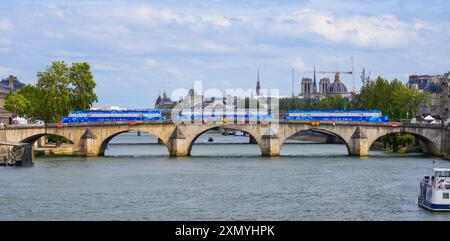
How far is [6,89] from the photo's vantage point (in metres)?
158

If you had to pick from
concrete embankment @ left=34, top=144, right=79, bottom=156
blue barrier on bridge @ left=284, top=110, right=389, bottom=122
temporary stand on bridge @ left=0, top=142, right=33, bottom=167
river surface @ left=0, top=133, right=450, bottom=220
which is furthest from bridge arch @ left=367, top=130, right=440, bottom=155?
temporary stand on bridge @ left=0, top=142, right=33, bottom=167

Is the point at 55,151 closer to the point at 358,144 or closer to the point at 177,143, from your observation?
the point at 177,143

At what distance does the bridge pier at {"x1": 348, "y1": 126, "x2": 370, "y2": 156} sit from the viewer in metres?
88.2

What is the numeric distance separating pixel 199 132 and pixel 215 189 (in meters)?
32.2

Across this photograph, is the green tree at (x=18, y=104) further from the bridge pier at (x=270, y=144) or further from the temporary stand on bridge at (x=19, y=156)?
the bridge pier at (x=270, y=144)

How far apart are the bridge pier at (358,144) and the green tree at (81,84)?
30.5 m

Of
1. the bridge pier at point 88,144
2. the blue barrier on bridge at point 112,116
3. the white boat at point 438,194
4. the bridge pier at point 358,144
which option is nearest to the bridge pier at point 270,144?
the bridge pier at point 358,144

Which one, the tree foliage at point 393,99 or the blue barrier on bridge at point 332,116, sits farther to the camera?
the tree foliage at point 393,99

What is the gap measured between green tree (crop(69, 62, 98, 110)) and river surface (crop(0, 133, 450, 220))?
21512 millimetres

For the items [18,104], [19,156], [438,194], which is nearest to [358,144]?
[19,156]

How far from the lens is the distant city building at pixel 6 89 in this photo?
141m

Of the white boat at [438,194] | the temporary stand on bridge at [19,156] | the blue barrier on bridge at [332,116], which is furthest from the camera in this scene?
the blue barrier on bridge at [332,116]
